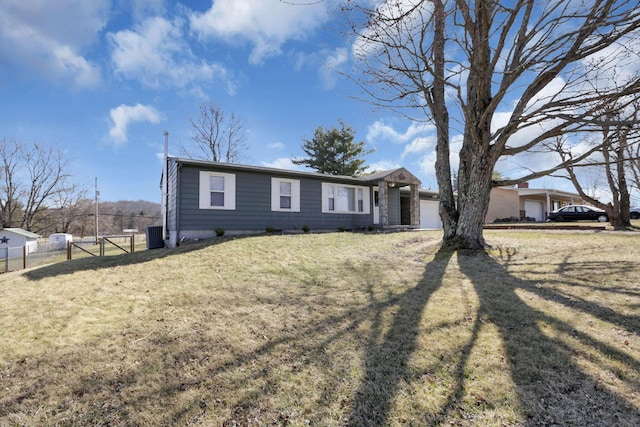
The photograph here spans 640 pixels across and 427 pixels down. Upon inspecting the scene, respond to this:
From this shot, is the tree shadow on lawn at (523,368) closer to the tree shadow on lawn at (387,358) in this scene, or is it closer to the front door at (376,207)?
the tree shadow on lawn at (387,358)

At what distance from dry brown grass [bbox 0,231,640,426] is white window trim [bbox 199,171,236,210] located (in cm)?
454

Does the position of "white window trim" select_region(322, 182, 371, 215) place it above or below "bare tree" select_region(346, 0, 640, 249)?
below

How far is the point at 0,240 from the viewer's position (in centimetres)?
1584

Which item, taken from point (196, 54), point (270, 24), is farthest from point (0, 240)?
point (270, 24)

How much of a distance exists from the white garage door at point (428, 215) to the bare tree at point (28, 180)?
116 ft

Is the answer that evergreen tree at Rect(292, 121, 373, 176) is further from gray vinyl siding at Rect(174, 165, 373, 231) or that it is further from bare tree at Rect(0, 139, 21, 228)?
bare tree at Rect(0, 139, 21, 228)

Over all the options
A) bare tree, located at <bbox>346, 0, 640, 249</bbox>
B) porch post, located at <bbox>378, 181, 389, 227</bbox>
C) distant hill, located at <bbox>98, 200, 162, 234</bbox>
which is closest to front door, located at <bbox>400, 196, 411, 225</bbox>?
porch post, located at <bbox>378, 181, 389, 227</bbox>

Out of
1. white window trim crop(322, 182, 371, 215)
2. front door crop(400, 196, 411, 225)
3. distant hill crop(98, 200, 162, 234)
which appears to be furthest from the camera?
→ distant hill crop(98, 200, 162, 234)

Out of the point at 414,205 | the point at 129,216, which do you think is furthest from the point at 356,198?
the point at 129,216

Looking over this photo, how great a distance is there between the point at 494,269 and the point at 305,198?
7996 millimetres

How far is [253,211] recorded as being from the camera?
11188 mm

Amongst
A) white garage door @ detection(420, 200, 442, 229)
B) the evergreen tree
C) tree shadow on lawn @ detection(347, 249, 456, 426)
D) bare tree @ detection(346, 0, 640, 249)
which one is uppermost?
the evergreen tree

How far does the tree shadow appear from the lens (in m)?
2.00

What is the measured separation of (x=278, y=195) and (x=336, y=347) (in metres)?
9.10
